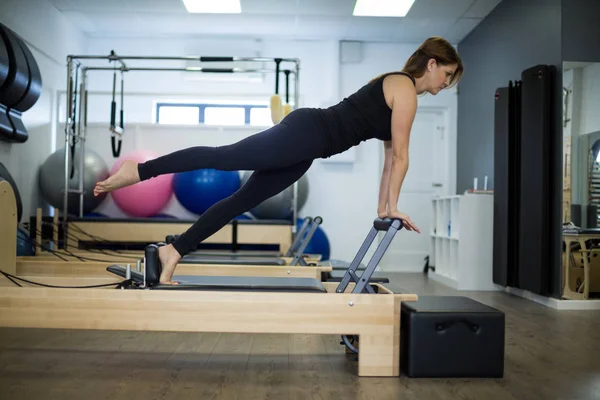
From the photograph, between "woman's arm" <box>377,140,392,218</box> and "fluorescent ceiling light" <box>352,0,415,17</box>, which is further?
"fluorescent ceiling light" <box>352,0,415,17</box>

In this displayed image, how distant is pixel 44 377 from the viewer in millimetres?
2041

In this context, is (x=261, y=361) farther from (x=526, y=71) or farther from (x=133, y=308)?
(x=526, y=71)

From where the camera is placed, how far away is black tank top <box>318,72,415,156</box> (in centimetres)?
216

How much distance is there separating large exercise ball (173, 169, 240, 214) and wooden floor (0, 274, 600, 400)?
9.56ft

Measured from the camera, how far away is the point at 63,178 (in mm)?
5418

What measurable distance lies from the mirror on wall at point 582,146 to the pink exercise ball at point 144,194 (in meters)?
3.64

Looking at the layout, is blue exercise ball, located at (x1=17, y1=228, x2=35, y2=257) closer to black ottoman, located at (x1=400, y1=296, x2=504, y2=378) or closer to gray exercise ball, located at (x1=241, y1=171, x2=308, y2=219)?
gray exercise ball, located at (x1=241, y1=171, x2=308, y2=219)

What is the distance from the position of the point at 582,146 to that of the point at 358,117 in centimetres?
253

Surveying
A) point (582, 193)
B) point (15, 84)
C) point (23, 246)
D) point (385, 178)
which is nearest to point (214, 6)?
point (15, 84)

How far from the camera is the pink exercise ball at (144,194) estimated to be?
5.84m

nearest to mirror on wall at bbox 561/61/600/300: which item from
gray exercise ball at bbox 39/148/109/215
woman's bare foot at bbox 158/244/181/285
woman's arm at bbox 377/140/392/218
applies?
woman's arm at bbox 377/140/392/218

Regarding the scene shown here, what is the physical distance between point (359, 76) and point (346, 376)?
5091 mm

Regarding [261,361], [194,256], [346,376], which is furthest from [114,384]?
[194,256]

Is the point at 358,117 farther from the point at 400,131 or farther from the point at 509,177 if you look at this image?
the point at 509,177
